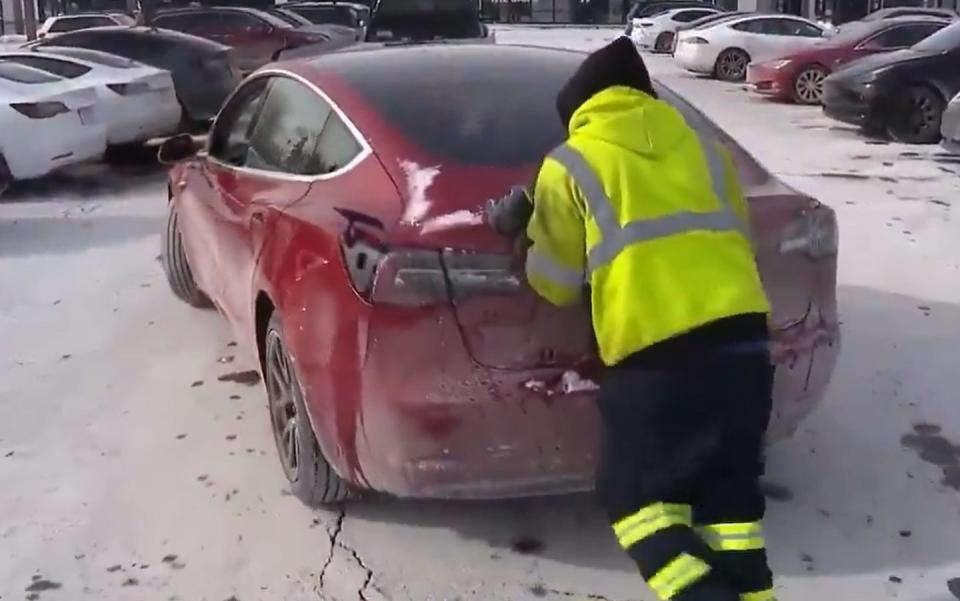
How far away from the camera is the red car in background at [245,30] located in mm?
22625

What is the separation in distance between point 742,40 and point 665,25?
9.19 meters

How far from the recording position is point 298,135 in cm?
473

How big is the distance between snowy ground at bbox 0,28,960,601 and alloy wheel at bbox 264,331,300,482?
0.54ft

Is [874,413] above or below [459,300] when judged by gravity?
below

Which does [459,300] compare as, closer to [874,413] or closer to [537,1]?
[874,413]

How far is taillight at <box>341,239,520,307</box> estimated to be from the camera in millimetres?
3645

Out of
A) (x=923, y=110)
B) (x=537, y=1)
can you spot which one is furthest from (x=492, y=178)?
(x=537, y=1)

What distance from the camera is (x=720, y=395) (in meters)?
3.11

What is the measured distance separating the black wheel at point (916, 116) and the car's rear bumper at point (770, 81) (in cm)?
499

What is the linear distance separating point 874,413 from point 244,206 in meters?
2.77

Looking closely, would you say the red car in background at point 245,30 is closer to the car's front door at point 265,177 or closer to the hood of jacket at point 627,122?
the car's front door at point 265,177

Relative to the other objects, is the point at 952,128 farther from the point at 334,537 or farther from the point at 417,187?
the point at 334,537

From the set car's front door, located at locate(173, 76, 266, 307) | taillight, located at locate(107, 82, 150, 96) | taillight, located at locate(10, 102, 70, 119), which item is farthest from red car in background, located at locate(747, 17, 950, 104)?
car's front door, located at locate(173, 76, 266, 307)

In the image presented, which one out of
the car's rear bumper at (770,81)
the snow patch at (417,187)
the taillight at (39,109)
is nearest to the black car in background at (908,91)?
the car's rear bumper at (770,81)
